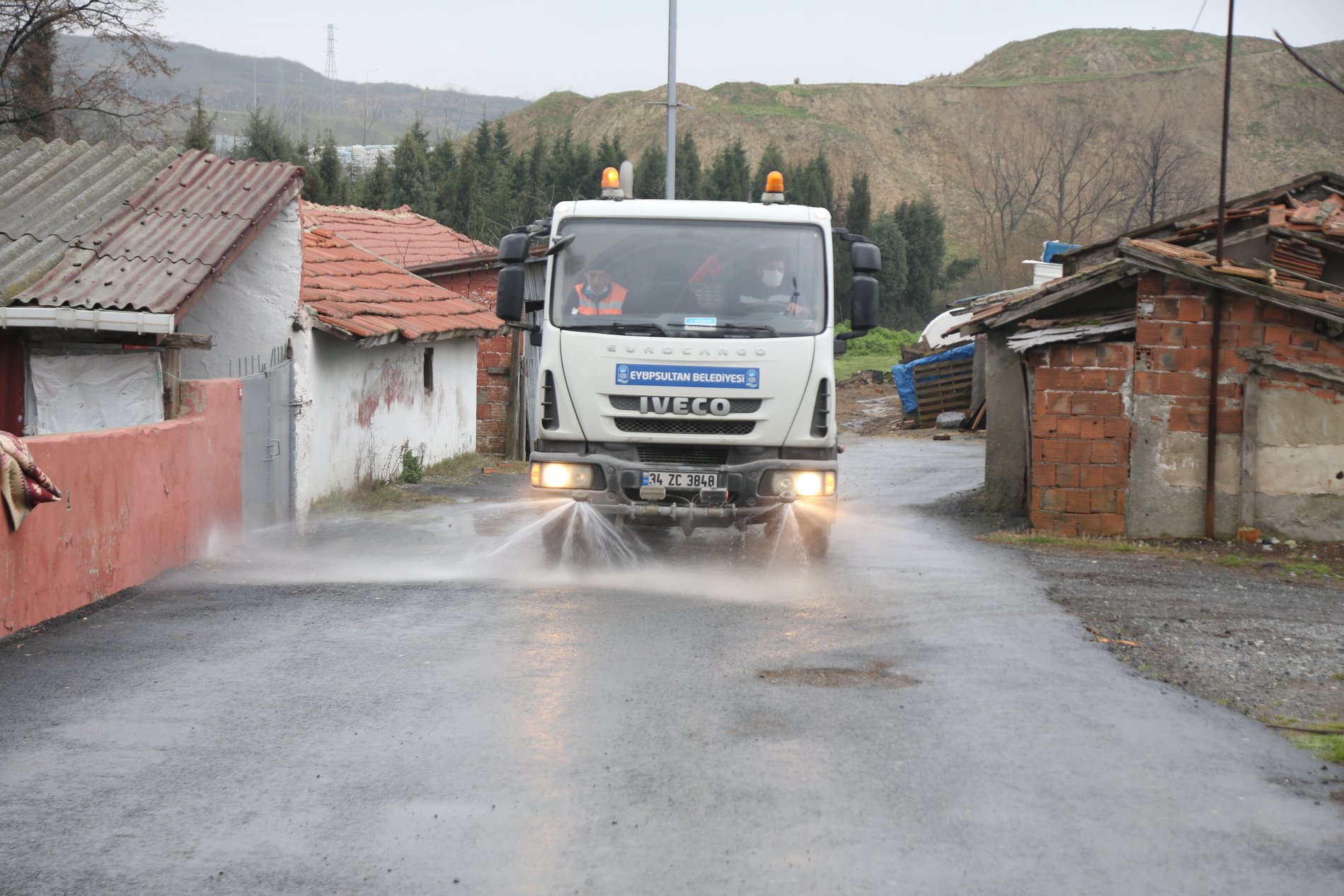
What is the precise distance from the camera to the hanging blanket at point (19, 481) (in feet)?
24.1

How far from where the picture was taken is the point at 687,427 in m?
9.62

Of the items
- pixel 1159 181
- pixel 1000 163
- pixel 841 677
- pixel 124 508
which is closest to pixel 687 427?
pixel 841 677

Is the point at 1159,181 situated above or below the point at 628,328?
above

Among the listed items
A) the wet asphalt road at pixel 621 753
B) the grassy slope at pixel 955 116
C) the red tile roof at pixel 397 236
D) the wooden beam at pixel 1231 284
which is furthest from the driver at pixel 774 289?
the grassy slope at pixel 955 116

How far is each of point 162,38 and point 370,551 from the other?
2265cm

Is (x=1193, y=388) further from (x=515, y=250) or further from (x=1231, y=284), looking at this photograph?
(x=515, y=250)

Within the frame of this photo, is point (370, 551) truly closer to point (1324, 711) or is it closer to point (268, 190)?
point (268, 190)

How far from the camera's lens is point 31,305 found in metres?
10.6

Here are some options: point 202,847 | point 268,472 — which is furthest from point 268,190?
point 202,847

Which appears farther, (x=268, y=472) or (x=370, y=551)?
(x=268, y=472)

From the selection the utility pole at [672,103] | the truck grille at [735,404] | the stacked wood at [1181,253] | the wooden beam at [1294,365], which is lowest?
the truck grille at [735,404]

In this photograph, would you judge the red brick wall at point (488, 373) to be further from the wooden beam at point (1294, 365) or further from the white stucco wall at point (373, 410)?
the wooden beam at point (1294, 365)

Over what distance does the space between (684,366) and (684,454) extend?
0.67 meters

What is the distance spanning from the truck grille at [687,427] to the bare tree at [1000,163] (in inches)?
2752
